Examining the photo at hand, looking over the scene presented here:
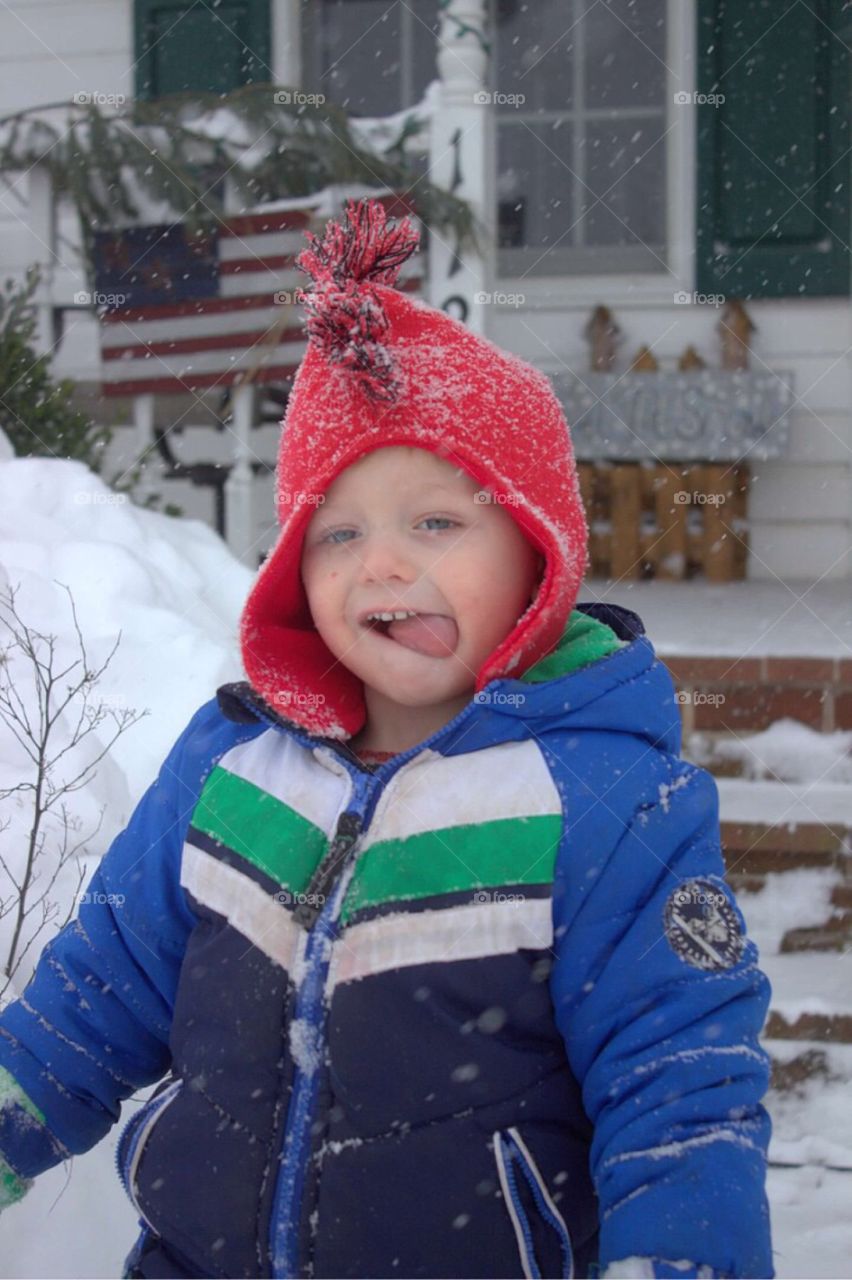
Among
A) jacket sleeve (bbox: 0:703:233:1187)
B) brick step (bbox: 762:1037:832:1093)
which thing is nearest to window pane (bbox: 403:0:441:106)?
brick step (bbox: 762:1037:832:1093)

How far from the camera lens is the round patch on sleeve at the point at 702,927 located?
1292 mm

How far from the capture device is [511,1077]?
1335mm

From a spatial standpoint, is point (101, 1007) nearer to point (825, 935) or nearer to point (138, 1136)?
point (138, 1136)

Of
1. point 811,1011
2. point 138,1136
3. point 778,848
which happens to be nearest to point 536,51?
point 778,848

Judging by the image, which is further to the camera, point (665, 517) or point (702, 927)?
point (665, 517)

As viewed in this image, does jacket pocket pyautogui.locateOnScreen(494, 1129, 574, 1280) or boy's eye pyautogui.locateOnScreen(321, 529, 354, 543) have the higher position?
boy's eye pyautogui.locateOnScreen(321, 529, 354, 543)

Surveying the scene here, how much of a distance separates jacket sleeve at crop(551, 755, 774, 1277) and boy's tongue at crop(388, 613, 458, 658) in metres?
0.28

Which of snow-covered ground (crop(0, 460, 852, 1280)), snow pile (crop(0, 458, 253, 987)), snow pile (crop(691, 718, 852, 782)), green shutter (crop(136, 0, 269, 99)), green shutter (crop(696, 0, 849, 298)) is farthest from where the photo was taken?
green shutter (crop(136, 0, 269, 99))

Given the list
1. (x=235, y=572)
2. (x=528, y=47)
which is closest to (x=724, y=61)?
(x=528, y=47)

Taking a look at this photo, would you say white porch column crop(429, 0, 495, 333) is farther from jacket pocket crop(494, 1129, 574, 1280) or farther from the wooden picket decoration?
jacket pocket crop(494, 1129, 574, 1280)

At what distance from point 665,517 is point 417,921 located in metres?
4.57

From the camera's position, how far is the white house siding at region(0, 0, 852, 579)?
581 centimetres

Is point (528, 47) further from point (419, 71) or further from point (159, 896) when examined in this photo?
point (159, 896)

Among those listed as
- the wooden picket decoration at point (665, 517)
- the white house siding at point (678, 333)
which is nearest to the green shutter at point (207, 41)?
Result: the white house siding at point (678, 333)
